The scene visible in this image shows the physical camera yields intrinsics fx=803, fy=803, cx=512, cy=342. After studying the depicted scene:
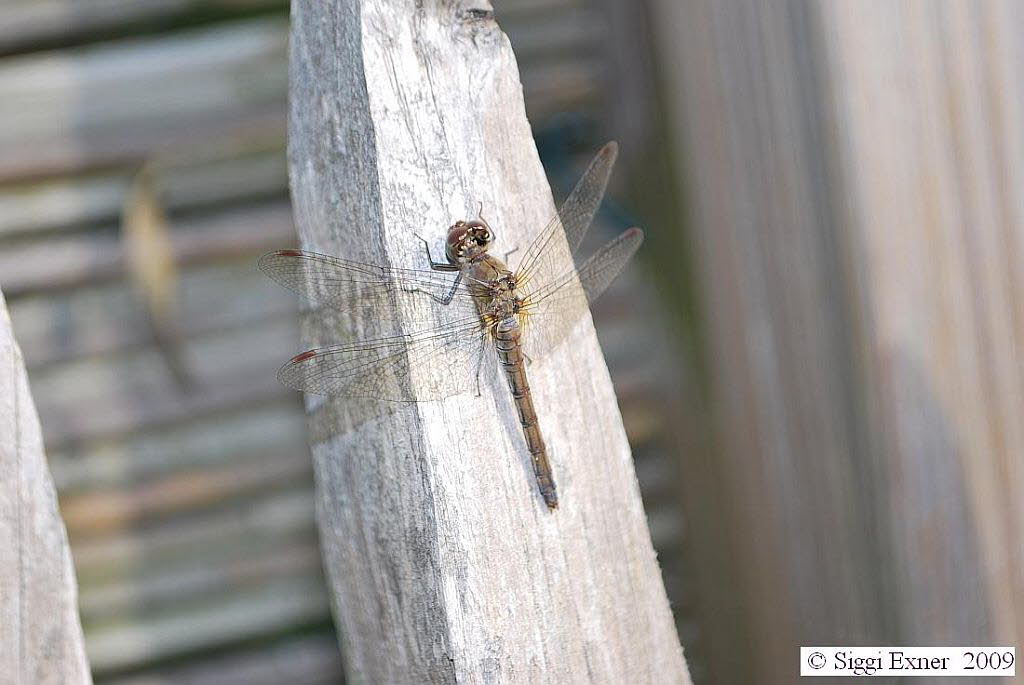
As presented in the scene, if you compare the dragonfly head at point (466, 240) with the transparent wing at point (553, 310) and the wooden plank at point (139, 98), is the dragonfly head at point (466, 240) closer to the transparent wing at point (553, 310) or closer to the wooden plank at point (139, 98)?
the transparent wing at point (553, 310)

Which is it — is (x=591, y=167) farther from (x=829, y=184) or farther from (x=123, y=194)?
(x=123, y=194)

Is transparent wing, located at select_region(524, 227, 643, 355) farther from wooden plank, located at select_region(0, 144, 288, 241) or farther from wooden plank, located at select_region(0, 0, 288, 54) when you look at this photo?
wooden plank, located at select_region(0, 0, 288, 54)

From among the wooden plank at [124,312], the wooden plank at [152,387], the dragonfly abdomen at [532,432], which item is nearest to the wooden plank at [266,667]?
the wooden plank at [152,387]

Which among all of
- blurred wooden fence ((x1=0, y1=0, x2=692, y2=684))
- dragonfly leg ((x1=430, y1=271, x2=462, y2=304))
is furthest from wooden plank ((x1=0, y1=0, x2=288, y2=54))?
dragonfly leg ((x1=430, y1=271, x2=462, y2=304))

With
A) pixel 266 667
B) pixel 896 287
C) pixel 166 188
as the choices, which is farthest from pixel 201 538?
pixel 896 287

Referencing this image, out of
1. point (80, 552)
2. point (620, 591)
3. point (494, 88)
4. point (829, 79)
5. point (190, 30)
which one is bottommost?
point (620, 591)

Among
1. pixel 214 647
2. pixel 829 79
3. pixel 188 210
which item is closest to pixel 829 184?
pixel 829 79

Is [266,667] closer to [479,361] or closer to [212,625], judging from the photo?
[212,625]
